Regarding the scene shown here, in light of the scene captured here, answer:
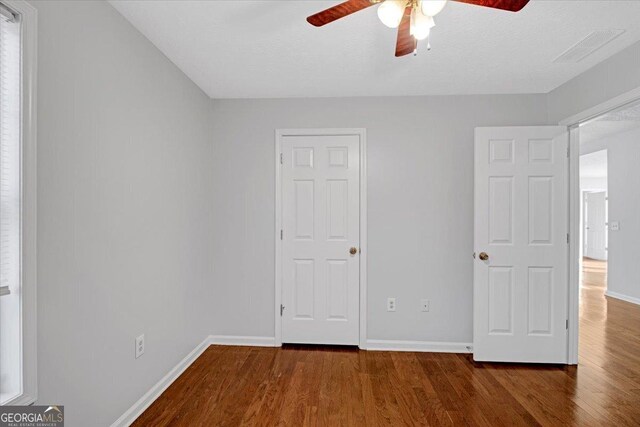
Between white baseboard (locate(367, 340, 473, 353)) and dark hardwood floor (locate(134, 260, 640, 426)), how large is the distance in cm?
8

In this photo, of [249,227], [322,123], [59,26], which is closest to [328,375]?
[249,227]

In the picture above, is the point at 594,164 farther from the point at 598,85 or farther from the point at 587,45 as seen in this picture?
the point at 587,45

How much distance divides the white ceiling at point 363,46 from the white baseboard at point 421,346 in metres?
2.40

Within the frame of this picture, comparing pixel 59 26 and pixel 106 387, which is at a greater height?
pixel 59 26

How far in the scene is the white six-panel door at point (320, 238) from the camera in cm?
333

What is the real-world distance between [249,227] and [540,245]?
8.84 ft

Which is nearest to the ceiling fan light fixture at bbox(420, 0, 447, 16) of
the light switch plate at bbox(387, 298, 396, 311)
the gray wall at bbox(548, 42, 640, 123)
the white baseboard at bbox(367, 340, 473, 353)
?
the gray wall at bbox(548, 42, 640, 123)

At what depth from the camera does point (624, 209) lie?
5.18m

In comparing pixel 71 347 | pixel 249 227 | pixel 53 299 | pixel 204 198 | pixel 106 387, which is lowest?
pixel 106 387

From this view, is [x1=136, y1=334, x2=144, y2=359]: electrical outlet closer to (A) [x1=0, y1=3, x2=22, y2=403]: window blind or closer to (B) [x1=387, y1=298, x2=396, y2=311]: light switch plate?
(A) [x1=0, y1=3, x2=22, y2=403]: window blind

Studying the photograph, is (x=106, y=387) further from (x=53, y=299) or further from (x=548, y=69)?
(x=548, y=69)

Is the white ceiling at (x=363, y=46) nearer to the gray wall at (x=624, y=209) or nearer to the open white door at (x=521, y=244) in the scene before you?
the open white door at (x=521, y=244)

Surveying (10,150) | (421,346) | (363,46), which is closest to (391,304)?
(421,346)

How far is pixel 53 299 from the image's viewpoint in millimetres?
1526
